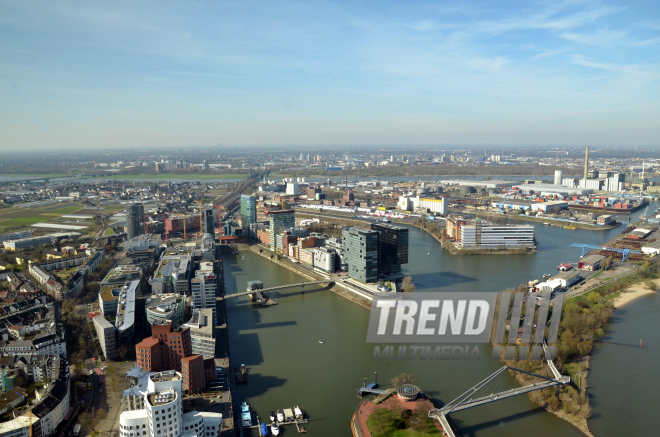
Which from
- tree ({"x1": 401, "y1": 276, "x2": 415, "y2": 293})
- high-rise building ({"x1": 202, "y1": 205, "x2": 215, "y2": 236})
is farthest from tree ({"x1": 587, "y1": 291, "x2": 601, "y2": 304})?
high-rise building ({"x1": 202, "y1": 205, "x2": 215, "y2": 236})

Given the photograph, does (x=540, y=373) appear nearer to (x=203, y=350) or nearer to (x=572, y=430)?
(x=572, y=430)

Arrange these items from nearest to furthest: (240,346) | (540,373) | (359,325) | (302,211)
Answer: (540,373) → (240,346) → (359,325) → (302,211)

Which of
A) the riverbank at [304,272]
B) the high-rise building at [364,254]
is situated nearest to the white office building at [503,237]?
the high-rise building at [364,254]

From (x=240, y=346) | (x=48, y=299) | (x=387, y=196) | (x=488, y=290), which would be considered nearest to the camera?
(x=240, y=346)

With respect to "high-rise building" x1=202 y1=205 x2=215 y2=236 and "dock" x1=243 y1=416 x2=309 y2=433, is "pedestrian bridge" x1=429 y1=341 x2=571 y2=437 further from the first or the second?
"high-rise building" x1=202 y1=205 x2=215 y2=236

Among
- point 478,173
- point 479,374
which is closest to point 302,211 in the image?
point 479,374

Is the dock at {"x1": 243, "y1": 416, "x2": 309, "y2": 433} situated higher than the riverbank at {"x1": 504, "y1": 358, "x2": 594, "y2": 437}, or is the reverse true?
the riverbank at {"x1": 504, "y1": 358, "x2": 594, "y2": 437}

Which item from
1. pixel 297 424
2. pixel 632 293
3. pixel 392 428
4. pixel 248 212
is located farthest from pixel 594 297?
pixel 248 212

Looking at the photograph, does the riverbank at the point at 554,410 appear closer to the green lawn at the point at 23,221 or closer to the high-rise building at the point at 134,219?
the high-rise building at the point at 134,219
